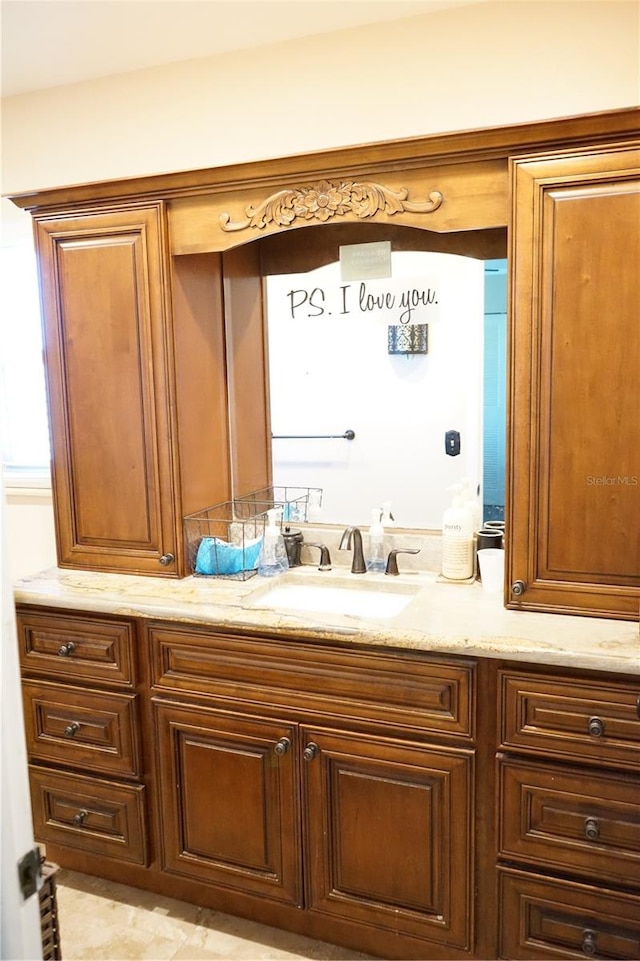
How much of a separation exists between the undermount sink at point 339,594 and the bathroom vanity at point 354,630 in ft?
0.15

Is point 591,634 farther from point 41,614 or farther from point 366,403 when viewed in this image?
point 41,614

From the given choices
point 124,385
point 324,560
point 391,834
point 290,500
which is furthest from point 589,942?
point 124,385

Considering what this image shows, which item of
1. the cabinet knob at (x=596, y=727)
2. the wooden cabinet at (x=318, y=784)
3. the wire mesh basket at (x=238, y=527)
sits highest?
the wire mesh basket at (x=238, y=527)

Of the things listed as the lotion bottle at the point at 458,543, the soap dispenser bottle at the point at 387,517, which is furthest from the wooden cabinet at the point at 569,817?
the soap dispenser bottle at the point at 387,517

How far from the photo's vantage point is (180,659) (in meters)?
2.02

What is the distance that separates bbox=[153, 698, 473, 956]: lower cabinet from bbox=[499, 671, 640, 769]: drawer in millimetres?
165

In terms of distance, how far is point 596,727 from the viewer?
1.59 metres

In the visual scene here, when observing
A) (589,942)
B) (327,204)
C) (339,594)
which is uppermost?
(327,204)

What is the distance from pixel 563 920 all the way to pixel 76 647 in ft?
4.79

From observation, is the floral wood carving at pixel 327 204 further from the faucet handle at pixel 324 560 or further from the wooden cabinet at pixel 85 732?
the wooden cabinet at pixel 85 732

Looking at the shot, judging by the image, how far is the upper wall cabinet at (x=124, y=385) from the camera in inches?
85.3

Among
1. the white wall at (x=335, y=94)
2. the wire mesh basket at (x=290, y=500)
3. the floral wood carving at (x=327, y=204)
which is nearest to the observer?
the floral wood carving at (x=327, y=204)

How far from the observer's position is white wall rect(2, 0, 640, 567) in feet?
6.54

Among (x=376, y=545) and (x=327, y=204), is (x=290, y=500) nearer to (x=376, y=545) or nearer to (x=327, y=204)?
(x=376, y=545)
